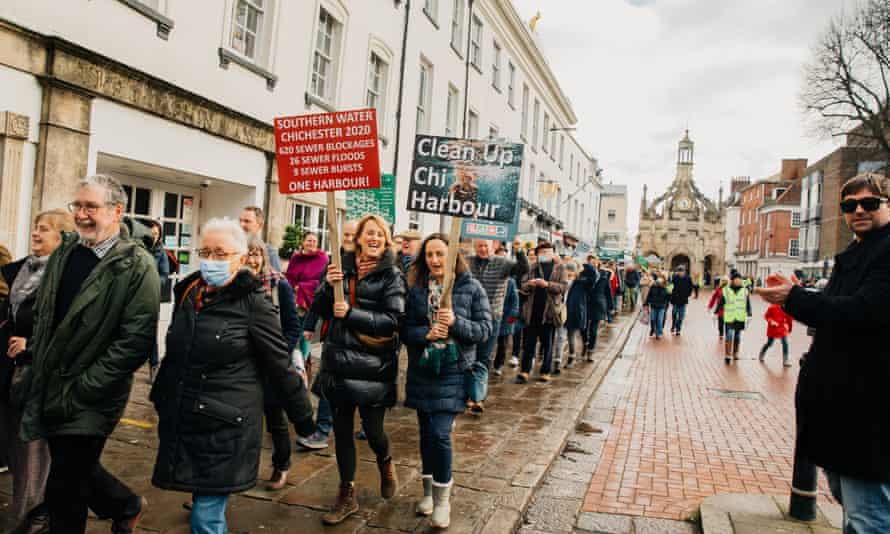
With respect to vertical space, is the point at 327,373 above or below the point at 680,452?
above

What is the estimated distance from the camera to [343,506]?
390 cm

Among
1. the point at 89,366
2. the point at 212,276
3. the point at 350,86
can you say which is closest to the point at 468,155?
the point at 212,276

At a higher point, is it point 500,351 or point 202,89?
point 202,89

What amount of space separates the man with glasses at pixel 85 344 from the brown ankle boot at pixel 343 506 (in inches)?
51.0

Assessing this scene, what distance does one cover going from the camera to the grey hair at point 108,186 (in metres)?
3.17

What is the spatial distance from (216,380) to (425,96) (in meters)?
14.8

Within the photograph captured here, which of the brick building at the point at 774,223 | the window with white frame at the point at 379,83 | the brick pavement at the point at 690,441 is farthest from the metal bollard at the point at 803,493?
the brick building at the point at 774,223

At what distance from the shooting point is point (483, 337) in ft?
13.6

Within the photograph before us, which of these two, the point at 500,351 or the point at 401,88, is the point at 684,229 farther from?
the point at 500,351

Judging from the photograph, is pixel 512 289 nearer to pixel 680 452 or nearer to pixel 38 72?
pixel 680 452

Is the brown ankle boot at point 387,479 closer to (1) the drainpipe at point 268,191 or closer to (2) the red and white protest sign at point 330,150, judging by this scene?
(2) the red and white protest sign at point 330,150

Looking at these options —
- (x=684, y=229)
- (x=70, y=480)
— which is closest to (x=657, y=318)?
(x=70, y=480)

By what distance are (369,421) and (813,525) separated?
2.92m

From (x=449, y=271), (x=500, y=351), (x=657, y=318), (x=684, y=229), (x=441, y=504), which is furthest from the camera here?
(x=684, y=229)
